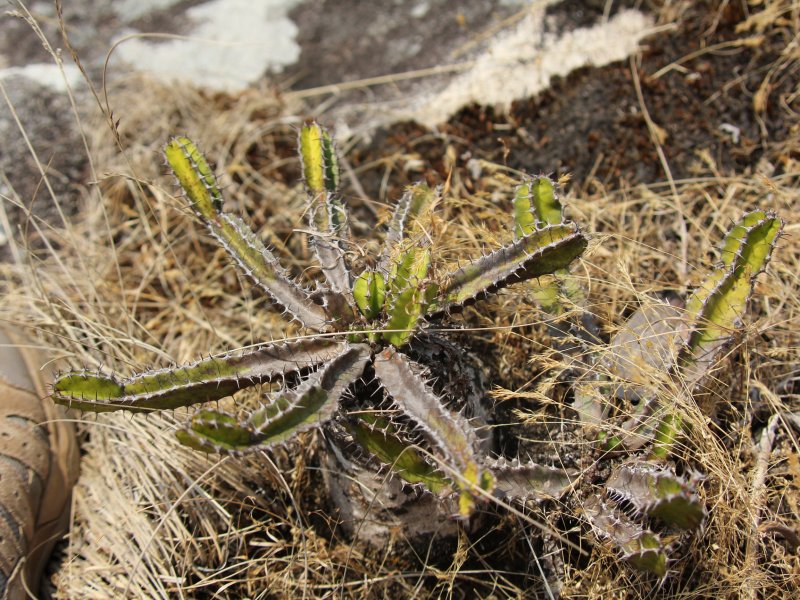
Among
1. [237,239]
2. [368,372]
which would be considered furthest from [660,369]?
[237,239]

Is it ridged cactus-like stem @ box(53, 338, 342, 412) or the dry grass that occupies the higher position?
ridged cactus-like stem @ box(53, 338, 342, 412)

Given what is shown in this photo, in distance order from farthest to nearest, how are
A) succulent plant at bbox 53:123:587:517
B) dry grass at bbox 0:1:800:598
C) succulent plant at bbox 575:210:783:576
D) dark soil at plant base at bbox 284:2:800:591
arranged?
dark soil at plant base at bbox 284:2:800:591
dry grass at bbox 0:1:800:598
succulent plant at bbox 575:210:783:576
succulent plant at bbox 53:123:587:517

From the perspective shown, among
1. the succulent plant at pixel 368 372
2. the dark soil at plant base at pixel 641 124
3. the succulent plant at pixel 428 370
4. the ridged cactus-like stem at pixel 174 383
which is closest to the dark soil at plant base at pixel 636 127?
the dark soil at plant base at pixel 641 124

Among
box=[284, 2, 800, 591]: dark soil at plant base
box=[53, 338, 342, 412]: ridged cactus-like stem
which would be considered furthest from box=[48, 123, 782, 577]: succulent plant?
box=[284, 2, 800, 591]: dark soil at plant base

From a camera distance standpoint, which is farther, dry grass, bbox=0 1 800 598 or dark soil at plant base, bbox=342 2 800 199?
dark soil at plant base, bbox=342 2 800 199

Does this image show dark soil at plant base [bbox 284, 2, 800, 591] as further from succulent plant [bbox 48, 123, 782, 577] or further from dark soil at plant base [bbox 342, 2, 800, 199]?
succulent plant [bbox 48, 123, 782, 577]

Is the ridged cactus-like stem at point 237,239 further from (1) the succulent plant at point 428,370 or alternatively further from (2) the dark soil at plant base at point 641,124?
(2) the dark soil at plant base at point 641,124

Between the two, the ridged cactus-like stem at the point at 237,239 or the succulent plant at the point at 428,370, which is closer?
the succulent plant at the point at 428,370
